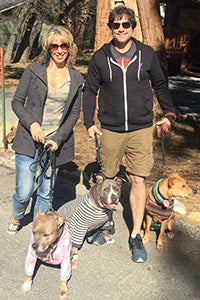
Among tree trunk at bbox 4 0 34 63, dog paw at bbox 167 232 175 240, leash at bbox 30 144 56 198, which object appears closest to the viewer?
leash at bbox 30 144 56 198

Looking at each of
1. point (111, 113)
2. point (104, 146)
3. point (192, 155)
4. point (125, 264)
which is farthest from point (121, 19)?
point (192, 155)

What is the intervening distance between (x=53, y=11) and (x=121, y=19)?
17171 millimetres

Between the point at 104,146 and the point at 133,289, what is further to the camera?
the point at 104,146

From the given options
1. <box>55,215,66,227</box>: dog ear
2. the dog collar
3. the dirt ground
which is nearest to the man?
the dog collar

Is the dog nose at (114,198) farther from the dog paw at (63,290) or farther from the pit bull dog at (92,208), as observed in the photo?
the dog paw at (63,290)

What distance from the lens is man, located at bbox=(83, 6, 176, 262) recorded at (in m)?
3.50

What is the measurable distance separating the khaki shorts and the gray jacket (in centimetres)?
36

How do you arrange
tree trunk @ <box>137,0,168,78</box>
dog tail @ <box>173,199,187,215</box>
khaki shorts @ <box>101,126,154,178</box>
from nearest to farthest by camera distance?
khaki shorts @ <box>101,126,154,178</box>, dog tail @ <box>173,199,187,215</box>, tree trunk @ <box>137,0,168,78</box>

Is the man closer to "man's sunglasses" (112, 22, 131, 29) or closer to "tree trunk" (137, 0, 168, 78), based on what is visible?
"man's sunglasses" (112, 22, 131, 29)

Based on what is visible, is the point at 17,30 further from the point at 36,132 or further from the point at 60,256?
the point at 60,256

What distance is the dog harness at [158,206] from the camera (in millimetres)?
3963

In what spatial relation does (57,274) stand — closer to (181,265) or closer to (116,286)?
(116,286)

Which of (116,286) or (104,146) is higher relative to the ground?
(104,146)

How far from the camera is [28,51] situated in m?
19.1
